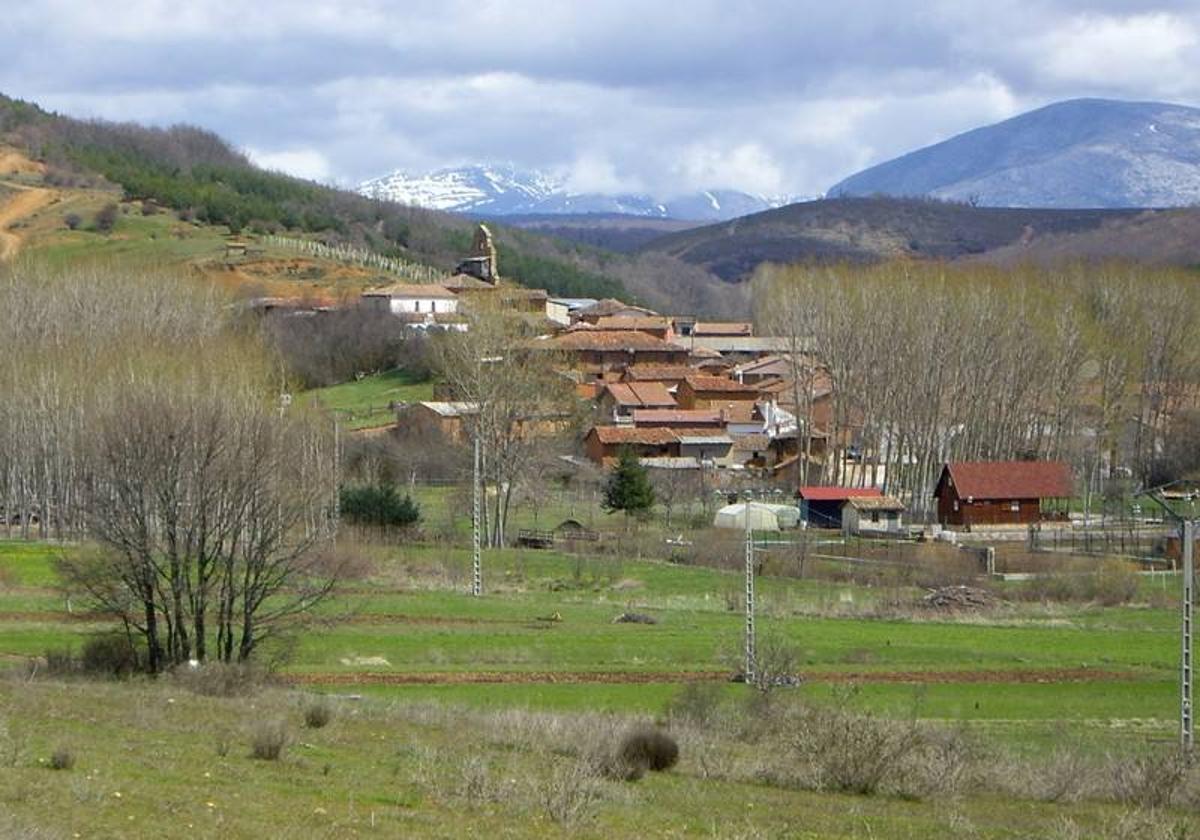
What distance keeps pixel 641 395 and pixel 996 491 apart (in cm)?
2877

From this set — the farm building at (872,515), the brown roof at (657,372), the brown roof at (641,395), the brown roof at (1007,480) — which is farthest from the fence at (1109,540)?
the brown roof at (657,372)

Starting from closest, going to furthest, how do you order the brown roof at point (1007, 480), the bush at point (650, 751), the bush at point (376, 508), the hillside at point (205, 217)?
the bush at point (650, 751) < the bush at point (376, 508) < the brown roof at point (1007, 480) < the hillside at point (205, 217)

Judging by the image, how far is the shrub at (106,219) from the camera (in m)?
142

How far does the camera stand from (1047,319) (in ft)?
283

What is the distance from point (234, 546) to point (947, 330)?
177 ft

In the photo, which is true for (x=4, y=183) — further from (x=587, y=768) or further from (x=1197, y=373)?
(x=587, y=768)

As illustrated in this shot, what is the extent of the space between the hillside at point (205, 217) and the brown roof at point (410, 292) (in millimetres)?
8804

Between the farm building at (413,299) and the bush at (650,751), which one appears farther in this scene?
the farm building at (413,299)

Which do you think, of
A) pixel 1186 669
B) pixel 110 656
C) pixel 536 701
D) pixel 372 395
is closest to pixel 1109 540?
pixel 1186 669

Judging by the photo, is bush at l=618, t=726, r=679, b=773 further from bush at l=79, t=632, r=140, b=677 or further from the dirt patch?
bush at l=79, t=632, r=140, b=677

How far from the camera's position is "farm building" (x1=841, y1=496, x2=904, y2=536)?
235 ft

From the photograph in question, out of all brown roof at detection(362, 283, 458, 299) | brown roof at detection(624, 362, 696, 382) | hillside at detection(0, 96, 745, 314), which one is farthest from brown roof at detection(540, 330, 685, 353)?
hillside at detection(0, 96, 745, 314)

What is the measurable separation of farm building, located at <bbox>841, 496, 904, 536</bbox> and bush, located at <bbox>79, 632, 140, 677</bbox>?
4311 centimetres

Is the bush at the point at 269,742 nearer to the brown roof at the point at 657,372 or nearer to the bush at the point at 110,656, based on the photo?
the bush at the point at 110,656
